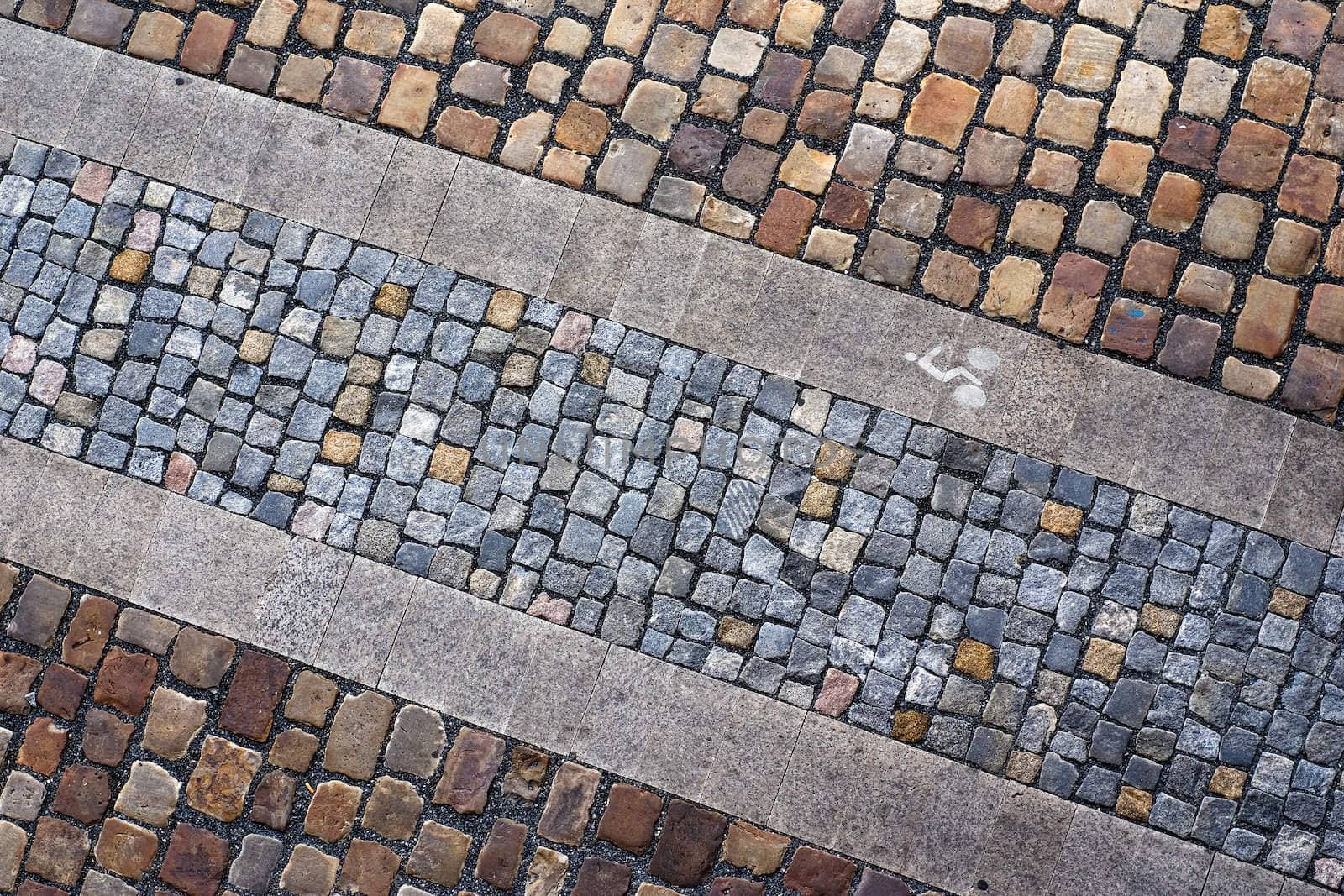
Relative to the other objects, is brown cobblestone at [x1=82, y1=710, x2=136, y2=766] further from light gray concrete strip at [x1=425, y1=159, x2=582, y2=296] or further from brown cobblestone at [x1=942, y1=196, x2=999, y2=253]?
brown cobblestone at [x1=942, y1=196, x2=999, y2=253]

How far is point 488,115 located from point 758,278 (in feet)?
5.00

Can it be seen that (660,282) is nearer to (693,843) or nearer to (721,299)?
(721,299)

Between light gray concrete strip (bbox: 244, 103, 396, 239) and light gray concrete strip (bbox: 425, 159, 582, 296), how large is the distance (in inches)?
15.5

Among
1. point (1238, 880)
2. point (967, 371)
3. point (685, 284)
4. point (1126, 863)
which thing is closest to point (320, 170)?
point (685, 284)

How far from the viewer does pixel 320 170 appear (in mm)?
4855

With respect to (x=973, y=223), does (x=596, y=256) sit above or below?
below

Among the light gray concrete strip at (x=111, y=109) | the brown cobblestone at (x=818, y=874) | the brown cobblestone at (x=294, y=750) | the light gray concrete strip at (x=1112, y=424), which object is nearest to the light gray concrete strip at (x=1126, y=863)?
the brown cobblestone at (x=818, y=874)

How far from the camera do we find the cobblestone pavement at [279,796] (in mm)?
4539

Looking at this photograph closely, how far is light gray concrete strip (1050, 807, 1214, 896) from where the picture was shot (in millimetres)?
4430

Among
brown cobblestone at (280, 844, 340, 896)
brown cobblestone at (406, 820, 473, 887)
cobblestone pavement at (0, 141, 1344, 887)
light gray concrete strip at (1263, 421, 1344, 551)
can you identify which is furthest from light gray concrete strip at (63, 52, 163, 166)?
light gray concrete strip at (1263, 421, 1344, 551)

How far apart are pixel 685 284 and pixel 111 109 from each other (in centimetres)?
293

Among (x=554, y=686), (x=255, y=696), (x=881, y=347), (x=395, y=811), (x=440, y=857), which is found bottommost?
(x=440, y=857)

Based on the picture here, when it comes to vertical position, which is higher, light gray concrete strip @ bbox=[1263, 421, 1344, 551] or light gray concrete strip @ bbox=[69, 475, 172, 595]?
light gray concrete strip @ bbox=[1263, 421, 1344, 551]

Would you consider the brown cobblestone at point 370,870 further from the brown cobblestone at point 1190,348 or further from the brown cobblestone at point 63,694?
the brown cobblestone at point 1190,348
